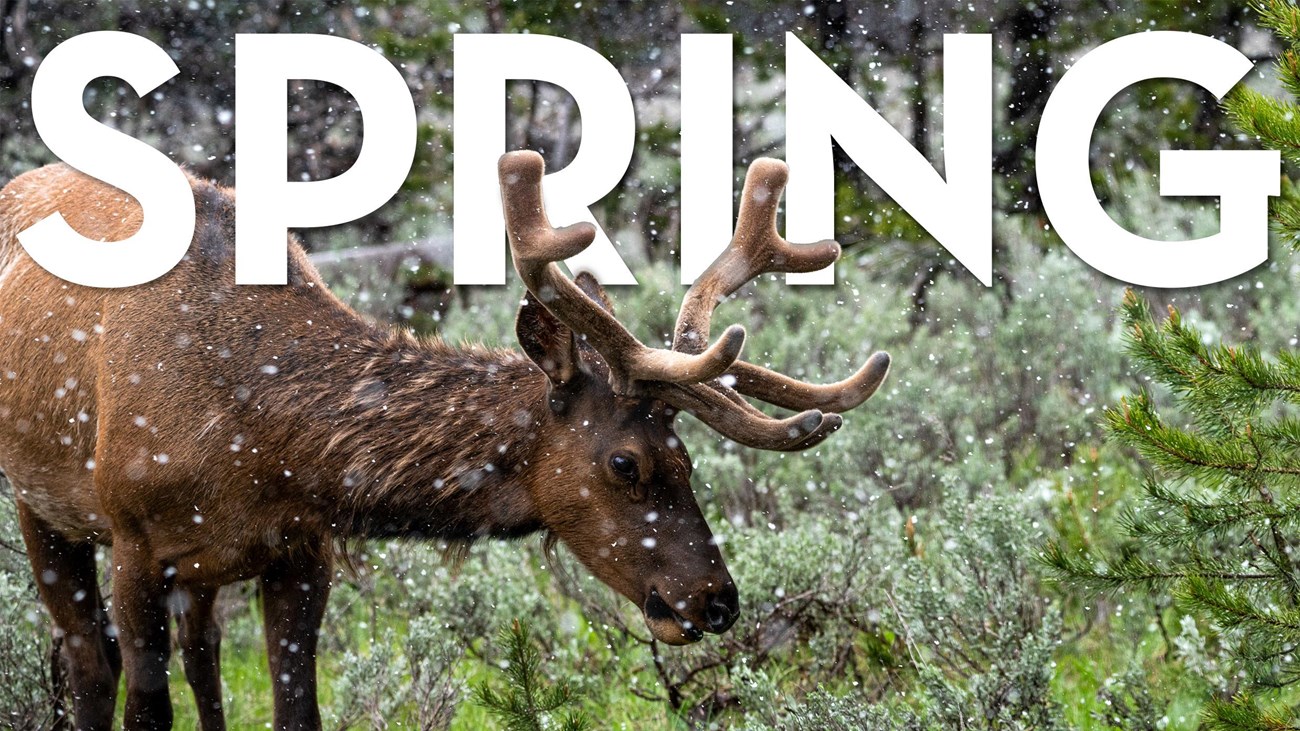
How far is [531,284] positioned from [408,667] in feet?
5.61

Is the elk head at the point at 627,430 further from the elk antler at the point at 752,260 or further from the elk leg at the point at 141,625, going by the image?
the elk leg at the point at 141,625

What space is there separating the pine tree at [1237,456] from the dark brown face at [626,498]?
1006 millimetres

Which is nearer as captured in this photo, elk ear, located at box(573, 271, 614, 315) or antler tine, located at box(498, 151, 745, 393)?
antler tine, located at box(498, 151, 745, 393)

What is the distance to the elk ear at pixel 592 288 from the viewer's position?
13.6 feet

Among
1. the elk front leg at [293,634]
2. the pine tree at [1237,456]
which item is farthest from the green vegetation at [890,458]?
the elk front leg at [293,634]

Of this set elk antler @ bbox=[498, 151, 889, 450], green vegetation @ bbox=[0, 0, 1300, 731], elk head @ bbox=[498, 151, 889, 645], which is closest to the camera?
green vegetation @ bbox=[0, 0, 1300, 731]

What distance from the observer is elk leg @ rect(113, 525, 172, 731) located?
404cm

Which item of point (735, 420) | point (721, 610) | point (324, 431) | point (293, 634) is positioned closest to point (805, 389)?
point (735, 420)

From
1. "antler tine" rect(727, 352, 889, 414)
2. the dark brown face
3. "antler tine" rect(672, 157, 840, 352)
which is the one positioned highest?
"antler tine" rect(672, 157, 840, 352)

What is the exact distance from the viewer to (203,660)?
14.4 ft

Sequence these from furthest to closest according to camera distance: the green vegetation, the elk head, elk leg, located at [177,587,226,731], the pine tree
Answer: elk leg, located at [177,587,226,731] → the elk head → the green vegetation → the pine tree

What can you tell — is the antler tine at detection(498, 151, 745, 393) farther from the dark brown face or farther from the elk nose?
the elk nose

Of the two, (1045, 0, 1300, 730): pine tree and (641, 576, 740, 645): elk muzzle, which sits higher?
(1045, 0, 1300, 730): pine tree

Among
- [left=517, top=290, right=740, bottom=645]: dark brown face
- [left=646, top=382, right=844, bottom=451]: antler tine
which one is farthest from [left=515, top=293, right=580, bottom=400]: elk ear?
[left=646, top=382, right=844, bottom=451]: antler tine
